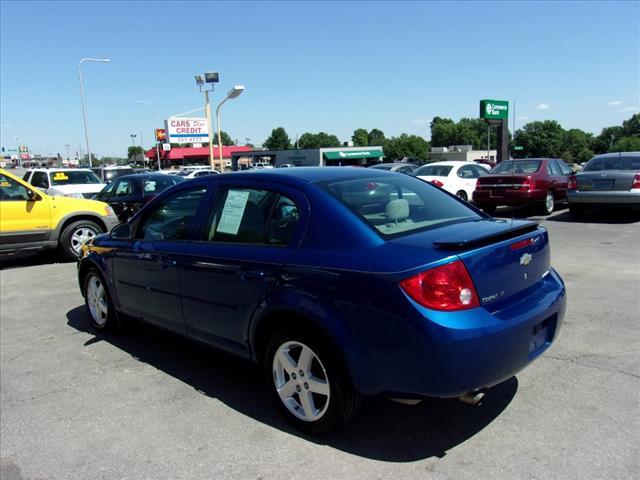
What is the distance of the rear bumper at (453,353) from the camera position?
256 cm

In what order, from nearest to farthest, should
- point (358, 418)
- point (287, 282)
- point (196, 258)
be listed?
1. point (287, 282)
2. point (358, 418)
3. point (196, 258)

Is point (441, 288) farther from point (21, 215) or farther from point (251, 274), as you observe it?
point (21, 215)

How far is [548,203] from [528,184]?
92cm

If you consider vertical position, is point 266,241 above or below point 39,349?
above

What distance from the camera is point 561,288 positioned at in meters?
3.34

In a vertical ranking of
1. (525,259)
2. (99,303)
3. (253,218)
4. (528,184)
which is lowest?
(99,303)

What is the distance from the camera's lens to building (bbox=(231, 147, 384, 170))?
76.9 metres

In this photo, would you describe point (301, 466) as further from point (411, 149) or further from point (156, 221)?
point (411, 149)

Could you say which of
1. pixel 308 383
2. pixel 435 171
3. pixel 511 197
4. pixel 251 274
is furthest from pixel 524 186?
pixel 308 383

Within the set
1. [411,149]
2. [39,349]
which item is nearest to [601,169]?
[39,349]

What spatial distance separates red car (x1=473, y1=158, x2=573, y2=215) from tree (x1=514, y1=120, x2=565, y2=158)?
139001 millimetres

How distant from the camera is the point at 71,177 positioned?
15.4 meters

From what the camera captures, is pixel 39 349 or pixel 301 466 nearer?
pixel 301 466

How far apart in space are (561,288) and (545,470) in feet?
3.88
